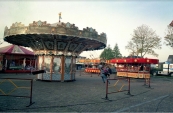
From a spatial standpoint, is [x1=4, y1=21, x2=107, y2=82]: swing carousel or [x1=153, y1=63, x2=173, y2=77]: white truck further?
[x1=153, y1=63, x2=173, y2=77]: white truck

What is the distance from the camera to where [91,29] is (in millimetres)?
13164

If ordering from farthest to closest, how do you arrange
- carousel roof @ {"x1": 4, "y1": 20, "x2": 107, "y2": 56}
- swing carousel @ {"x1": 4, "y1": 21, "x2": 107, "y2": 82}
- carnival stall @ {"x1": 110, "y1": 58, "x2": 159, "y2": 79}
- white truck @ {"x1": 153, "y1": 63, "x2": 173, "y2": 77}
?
white truck @ {"x1": 153, "y1": 63, "x2": 173, "y2": 77} < carnival stall @ {"x1": 110, "y1": 58, "x2": 159, "y2": 79} < swing carousel @ {"x1": 4, "y1": 21, "x2": 107, "y2": 82} < carousel roof @ {"x1": 4, "y1": 20, "x2": 107, "y2": 56}

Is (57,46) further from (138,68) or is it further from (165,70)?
(165,70)

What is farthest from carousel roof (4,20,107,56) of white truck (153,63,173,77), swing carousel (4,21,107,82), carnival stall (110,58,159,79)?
white truck (153,63,173,77)

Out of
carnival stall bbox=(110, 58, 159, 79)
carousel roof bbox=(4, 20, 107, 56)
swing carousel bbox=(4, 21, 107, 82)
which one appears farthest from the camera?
carnival stall bbox=(110, 58, 159, 79)

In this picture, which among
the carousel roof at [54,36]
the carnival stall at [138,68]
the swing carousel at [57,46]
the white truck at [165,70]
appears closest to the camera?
the carousel roof at [54,36]

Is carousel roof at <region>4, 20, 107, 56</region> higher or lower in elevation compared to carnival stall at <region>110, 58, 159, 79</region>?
higher

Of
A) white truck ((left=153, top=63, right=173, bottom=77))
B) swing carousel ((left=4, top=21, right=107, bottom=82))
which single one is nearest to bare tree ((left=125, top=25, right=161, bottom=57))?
white truck ((left=153, top=63, right=173, bottom=77))

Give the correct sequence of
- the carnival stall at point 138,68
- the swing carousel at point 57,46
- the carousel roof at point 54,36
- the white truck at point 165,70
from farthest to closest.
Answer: the white truck at point 165,70 → the carnival stall at point 138,68 → the swing carousel at point 57,46 → the carousel roof at point 54,36

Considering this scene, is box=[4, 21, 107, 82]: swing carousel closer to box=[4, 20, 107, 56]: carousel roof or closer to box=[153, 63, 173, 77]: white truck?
box=[4, 20, 107, 56]: carousel roof

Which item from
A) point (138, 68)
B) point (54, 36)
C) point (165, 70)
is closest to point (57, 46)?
point (54, 36)

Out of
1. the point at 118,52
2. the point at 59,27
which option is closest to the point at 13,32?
the point at 59,27

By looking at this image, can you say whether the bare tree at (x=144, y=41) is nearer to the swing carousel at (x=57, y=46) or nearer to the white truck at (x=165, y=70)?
the white truck at (x=165, y=70)

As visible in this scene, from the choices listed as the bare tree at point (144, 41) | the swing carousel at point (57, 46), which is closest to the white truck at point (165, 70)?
the bare tree at point (144, 41)
